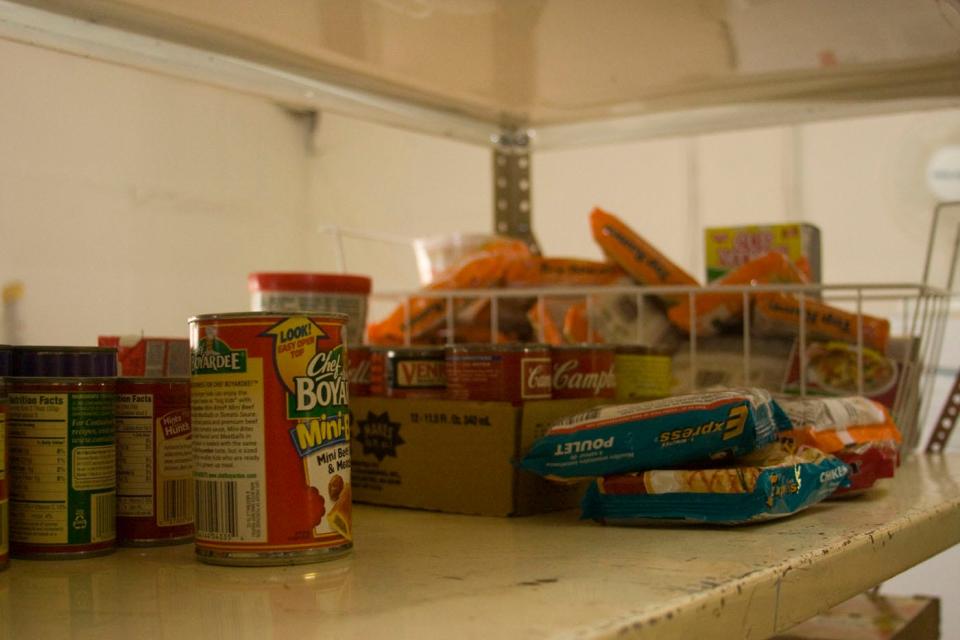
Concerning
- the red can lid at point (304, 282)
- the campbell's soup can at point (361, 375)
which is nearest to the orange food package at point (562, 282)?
the red can lid at point (304, 282)

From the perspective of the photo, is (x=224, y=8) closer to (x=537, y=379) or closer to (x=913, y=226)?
(x=537, y=379)

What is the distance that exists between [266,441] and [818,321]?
2.42ft

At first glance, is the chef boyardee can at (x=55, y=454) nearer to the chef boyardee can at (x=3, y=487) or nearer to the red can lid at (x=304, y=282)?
the chef boyardee can at (x=3, y=487)

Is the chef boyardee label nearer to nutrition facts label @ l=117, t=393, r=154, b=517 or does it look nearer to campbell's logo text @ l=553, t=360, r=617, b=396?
nutrition facts label @ l=117, t=393, r=154, b=517

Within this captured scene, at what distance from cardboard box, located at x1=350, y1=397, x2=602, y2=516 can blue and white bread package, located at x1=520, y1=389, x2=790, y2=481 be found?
1.1 inches

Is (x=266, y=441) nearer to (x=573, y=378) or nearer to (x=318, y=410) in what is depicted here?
(x=318, y=410)

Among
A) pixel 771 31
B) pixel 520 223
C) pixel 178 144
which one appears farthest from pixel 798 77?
pixel 178 144

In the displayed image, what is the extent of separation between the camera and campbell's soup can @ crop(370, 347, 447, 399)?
0.88 meters

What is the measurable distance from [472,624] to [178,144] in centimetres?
301

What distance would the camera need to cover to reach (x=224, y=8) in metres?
0.98

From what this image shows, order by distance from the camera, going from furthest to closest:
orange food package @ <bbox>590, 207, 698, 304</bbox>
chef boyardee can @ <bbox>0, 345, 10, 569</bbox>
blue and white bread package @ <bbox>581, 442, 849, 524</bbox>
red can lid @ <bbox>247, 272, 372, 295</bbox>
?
orange food package @ <bbox>590, 207, 698, 304</bbox>
red can lid @ <bbox>247, 272, 372, 295</bbox>
blue and white bread package @ <bbox>581, 442, 849, 524</bbox>
chef boyardee can @ <bbox>0, 345, 10, 569</bbox>

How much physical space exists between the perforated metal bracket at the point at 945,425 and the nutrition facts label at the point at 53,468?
39.5 inches

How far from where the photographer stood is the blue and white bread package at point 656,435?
28.9 inches

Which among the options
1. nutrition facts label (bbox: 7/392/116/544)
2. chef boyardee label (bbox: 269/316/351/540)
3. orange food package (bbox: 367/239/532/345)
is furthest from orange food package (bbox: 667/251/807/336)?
nutrition facts label (bbox: 7/392/116/544)
